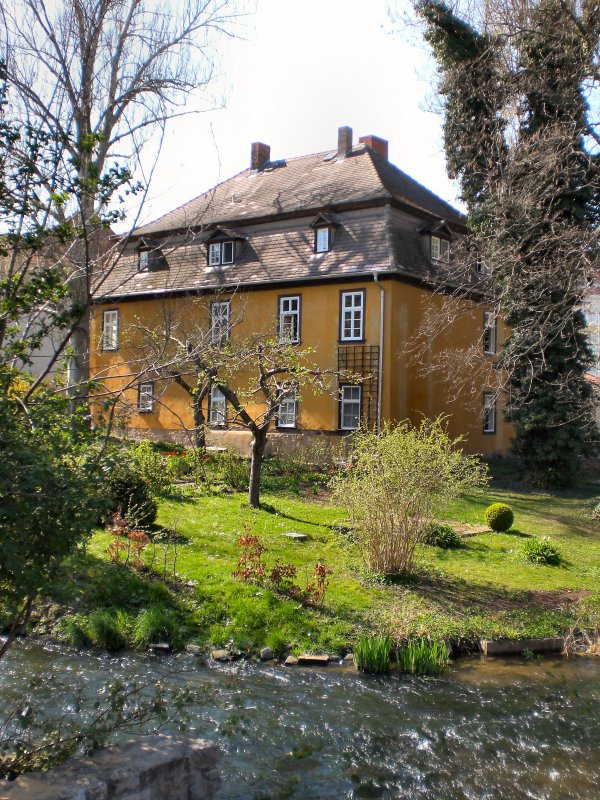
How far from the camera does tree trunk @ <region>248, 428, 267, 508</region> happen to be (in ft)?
49.4

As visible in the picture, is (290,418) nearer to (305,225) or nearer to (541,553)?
(305,225)

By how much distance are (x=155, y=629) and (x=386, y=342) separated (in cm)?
1647

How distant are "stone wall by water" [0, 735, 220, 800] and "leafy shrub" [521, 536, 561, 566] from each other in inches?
355

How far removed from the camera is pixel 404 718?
716 cm

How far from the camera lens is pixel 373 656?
8.30 m

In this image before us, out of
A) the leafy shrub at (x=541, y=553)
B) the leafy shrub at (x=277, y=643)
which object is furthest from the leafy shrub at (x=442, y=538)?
the leafy shrub at (x=277, y=643)

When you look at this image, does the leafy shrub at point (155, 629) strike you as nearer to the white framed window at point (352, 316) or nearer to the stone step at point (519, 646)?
the stone step at point (519, 646)

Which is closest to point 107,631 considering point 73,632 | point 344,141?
point 73,632

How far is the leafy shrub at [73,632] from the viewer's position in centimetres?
888

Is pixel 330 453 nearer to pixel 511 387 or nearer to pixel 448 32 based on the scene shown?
pixel 511 387

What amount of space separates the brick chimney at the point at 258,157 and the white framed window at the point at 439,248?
31.7 feet

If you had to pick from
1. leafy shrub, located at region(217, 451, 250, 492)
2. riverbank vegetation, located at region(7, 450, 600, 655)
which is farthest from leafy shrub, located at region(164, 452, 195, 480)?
riverbank vegetation, located at region(7, 450, 600, 655)

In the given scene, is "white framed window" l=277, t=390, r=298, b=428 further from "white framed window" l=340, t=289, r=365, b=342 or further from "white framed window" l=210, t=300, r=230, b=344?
"white framed window" l=210, t=300, r=230, b=344

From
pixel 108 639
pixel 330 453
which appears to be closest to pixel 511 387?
pixel 330 453
